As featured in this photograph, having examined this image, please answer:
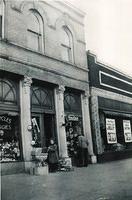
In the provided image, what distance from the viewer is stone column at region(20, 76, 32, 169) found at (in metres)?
11.0

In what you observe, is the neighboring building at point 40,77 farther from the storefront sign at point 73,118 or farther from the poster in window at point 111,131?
the poster in window at point 111,131

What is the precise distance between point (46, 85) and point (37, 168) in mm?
3972

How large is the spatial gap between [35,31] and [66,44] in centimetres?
224

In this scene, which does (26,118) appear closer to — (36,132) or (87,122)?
(36,132)

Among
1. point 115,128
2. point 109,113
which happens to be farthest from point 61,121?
point 115,128

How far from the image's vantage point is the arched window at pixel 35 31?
12578 millimetres

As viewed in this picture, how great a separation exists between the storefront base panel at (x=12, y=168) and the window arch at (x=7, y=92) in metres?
2.08

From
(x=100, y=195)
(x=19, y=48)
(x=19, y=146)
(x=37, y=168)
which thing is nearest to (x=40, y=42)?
(x=19, y=48)

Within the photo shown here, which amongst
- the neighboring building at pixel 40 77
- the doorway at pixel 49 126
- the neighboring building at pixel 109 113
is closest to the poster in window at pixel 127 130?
the neighboring building at pixel 109 113

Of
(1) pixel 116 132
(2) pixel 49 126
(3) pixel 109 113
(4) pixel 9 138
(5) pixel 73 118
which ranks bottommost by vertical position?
(4) pixel 9 138

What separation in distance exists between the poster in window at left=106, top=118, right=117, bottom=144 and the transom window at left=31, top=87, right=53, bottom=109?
463 cm

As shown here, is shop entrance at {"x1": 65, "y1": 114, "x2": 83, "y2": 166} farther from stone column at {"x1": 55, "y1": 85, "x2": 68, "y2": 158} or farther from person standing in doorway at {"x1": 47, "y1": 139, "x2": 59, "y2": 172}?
person standing in doorway at {"x1": 47, "y1": 139, "x2": 59, "y2": 172}

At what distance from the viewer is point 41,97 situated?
41.2 feet

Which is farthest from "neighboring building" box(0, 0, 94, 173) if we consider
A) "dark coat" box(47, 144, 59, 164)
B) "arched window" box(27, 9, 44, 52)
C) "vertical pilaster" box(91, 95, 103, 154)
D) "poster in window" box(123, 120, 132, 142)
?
"poster in window" box(123, 120, 132, 142)
